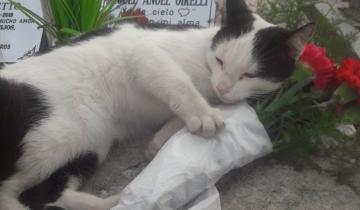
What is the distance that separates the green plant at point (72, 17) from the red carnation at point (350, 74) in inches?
35.8

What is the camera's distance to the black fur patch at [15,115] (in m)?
0.93

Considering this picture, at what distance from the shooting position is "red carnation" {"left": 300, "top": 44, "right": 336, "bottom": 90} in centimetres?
106

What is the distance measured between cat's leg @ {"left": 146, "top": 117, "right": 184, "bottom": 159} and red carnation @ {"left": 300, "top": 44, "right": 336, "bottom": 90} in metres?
0.37

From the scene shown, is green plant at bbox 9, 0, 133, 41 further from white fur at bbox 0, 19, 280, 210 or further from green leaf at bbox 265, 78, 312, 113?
green leaf at bbox 265, 78, 312, 113

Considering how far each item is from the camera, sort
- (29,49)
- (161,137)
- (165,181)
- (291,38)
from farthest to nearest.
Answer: (29,49) < (161,137) < (291,38) < (165,181)

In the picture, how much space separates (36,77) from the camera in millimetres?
1066

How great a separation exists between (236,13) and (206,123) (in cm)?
33

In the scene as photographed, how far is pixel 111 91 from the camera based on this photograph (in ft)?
3.77

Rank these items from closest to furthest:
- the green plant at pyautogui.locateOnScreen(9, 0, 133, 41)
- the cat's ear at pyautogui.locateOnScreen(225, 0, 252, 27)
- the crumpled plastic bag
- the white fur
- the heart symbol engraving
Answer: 1. the crumpled plastic bag
2. the white fur
3. the cat's ear at pyautogui.locateOnScreen(225, 0, 252, 27)
4. the green plant at pyautogui.locateOnScreen(9, 0, 133, 41)
5. the heart symbol engraving

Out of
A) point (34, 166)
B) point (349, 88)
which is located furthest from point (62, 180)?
point (349, 88)

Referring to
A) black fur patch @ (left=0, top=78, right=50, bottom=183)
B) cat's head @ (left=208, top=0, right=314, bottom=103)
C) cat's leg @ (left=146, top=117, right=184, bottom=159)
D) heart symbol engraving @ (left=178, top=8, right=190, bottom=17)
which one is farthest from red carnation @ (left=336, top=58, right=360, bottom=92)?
heart symbol engraving @ (left=178, top=8, right=190, bottom=17)

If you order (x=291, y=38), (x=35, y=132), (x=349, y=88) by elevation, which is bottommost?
(x=35, y=132)

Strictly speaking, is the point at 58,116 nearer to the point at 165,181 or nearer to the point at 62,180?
the point at 62,180

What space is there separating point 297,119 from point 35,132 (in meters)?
0.66
